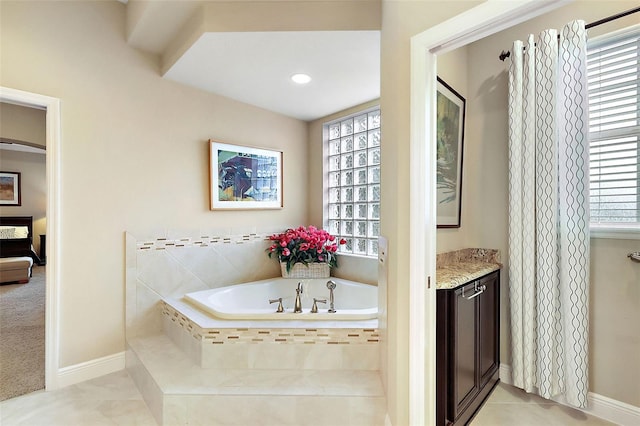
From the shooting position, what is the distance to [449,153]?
7.41 feet

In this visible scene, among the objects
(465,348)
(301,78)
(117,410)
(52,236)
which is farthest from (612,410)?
(52,236)

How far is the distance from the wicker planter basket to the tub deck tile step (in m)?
1.39

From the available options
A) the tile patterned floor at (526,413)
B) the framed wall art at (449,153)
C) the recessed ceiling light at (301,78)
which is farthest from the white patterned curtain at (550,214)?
the recessed ceiling light at (301,78)

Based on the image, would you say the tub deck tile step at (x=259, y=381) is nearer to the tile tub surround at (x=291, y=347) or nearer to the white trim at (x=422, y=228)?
the tile tub surround at (x=291, y=347)

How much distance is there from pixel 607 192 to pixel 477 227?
2.53 feet

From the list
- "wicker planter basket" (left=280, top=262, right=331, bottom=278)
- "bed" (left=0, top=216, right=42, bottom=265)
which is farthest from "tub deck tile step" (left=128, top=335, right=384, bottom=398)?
"bed" (left=0, top=216, right=42, bottom=265)

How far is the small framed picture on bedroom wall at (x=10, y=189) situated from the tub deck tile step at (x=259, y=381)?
701 cm

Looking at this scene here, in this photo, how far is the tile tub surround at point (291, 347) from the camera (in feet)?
6.56

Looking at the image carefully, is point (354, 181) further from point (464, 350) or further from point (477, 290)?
point (464, 350)

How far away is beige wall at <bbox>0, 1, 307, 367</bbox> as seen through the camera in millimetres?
2137

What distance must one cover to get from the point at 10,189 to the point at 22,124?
18.3 feet

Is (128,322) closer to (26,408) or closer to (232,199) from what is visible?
(26,408)

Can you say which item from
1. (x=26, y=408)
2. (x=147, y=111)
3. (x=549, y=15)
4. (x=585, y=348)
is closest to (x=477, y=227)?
(x=585, y=348)

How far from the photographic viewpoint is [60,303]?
2205 mm
